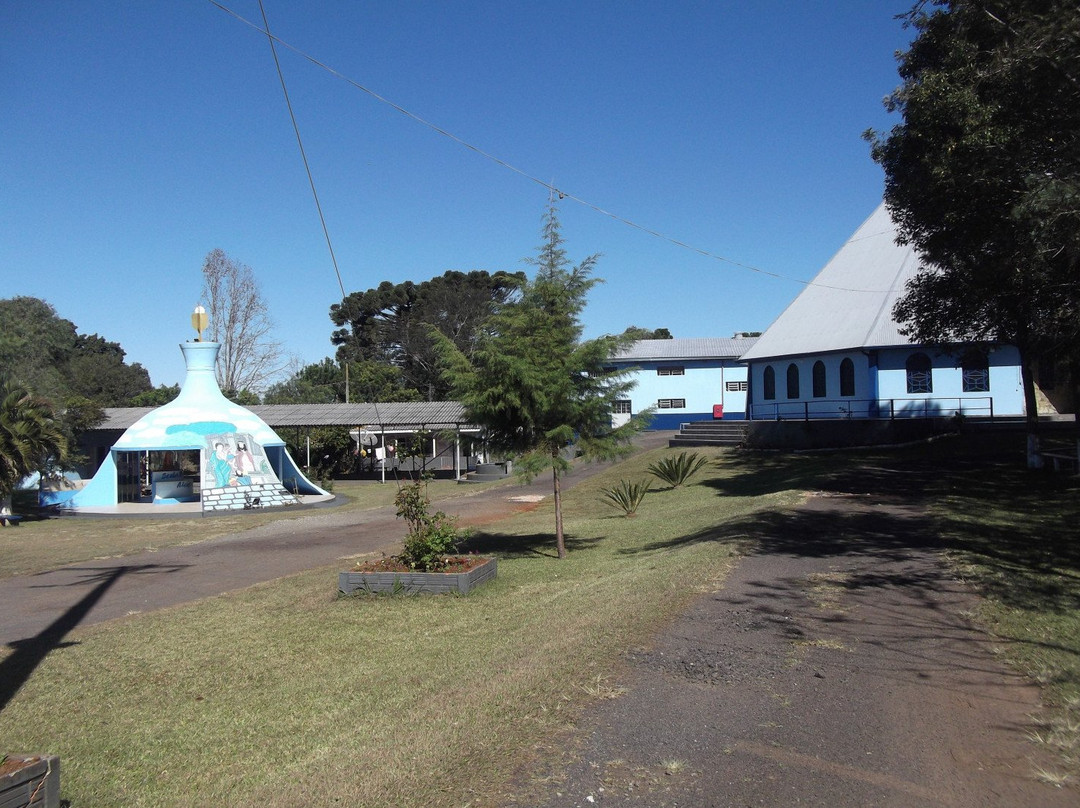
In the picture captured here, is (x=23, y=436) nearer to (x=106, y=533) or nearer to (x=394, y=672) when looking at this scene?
(x=106, y=533)

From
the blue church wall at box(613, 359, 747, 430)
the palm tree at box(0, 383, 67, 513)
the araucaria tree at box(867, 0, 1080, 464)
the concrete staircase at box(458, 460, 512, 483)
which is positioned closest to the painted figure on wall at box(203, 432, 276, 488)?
the palm tree at box(0, 383, 67, 513)

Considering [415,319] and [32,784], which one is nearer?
[32,784]

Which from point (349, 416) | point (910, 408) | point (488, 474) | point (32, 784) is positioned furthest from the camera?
point (349, 416)

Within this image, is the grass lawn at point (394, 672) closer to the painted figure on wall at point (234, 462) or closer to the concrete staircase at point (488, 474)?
the painted figure on wall at point (234, 462)

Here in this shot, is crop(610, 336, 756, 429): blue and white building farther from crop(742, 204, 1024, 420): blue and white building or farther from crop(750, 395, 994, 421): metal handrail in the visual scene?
crop(750, 395, 994, 421): metal handrail

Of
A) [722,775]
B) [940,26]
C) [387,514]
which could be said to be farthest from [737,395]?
[722,775]

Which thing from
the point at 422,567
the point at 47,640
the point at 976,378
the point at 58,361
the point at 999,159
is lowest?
the point at 47,640

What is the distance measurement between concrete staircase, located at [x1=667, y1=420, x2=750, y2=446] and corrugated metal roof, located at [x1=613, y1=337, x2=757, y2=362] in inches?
494

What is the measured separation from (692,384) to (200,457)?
29.4 metres

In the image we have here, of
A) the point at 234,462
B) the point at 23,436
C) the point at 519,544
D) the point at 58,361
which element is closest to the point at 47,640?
the point at 519,544

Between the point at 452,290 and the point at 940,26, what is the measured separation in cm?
4900

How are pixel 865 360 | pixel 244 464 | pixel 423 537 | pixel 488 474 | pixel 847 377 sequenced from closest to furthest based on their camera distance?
pixel 423 537, pixel 244 464, pixel 865 360, pixel 847 377, pixel 488 474

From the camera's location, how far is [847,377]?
29.5 meters

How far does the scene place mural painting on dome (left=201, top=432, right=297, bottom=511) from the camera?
2617cm
